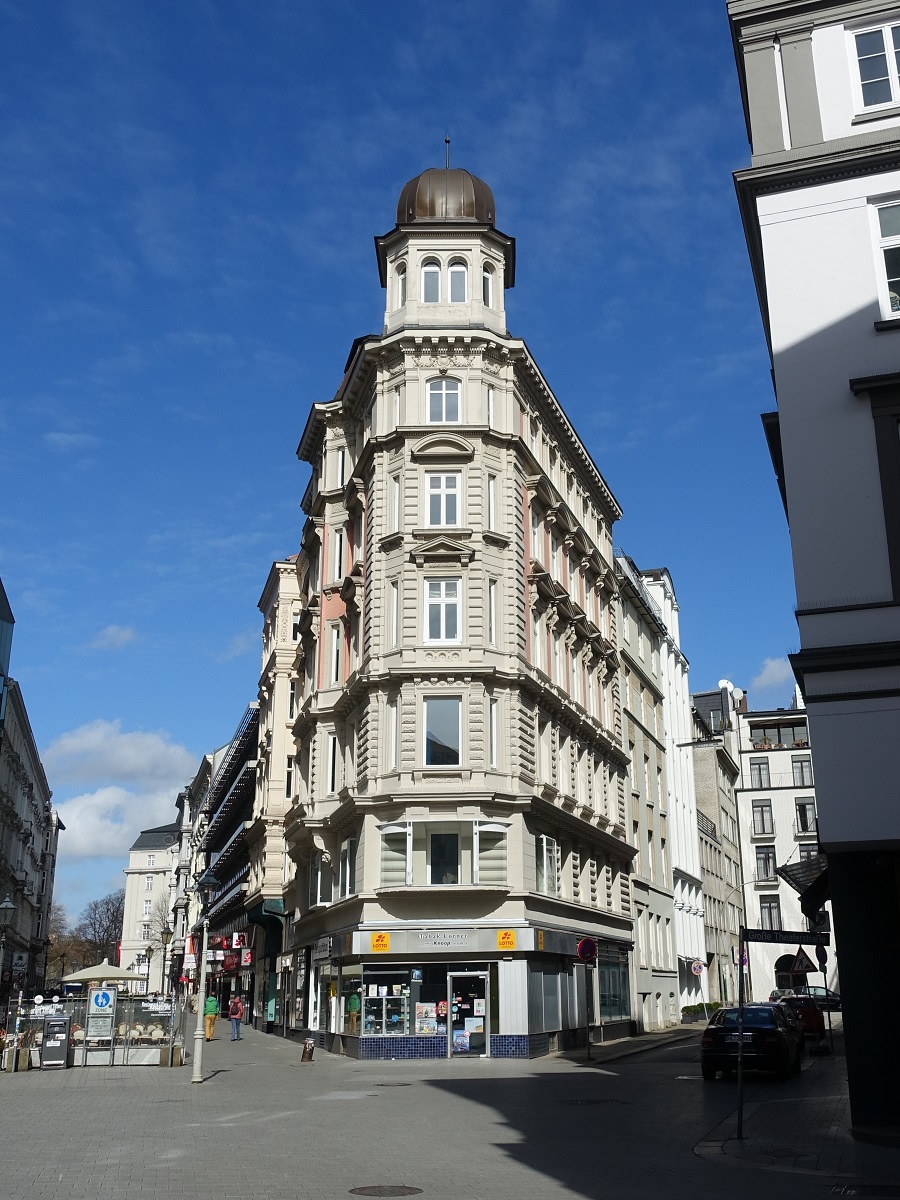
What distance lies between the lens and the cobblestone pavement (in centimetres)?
1333

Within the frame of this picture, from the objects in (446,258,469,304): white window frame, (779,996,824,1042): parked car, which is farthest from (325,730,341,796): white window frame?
(779,996,824,1042): parked car

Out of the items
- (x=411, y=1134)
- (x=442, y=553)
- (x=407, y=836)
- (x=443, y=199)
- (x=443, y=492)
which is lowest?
(x=411, y=1134)

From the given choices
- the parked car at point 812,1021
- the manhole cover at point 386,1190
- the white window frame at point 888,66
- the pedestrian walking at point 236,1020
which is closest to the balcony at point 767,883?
the parked car at point 812,1021

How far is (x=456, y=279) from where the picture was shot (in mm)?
41531

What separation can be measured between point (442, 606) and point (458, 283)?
39.6 ft

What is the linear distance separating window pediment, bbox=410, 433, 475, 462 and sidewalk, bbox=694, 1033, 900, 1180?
21963 millimetres

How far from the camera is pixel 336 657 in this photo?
141 feet

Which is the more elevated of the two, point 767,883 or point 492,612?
point 492,612

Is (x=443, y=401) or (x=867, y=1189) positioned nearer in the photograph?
(x=867, y=1189)

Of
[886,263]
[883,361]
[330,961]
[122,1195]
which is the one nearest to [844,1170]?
[122,1195]

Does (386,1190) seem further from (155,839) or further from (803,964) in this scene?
(155,839)

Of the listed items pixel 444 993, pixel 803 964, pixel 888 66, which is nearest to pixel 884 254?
pixel 888 66

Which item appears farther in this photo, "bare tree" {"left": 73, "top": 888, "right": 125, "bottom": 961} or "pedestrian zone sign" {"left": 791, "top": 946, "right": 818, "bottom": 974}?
"bare tree" {"left": 73, "top": 888, "right": 125, "bottom": 961}

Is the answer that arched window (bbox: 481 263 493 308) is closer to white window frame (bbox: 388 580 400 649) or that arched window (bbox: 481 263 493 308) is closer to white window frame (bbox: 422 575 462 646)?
white window frame (bbox: 422 575 462 646)
